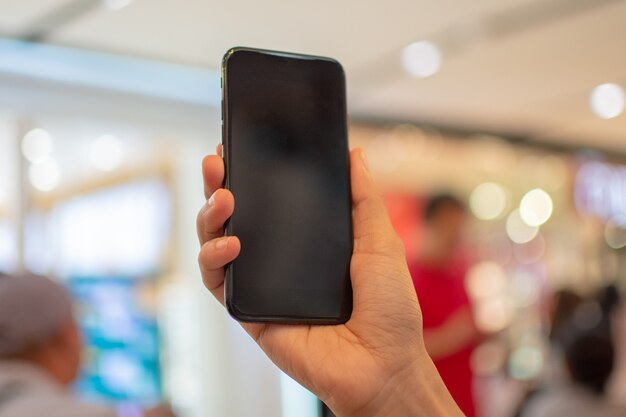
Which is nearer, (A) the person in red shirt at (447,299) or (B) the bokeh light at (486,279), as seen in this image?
(A) the person in red shirt at (447,299)

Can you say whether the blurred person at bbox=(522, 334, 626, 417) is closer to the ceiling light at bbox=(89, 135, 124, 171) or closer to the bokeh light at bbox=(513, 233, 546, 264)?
the ceiling light at bbox=(89, 135, 124, 171)

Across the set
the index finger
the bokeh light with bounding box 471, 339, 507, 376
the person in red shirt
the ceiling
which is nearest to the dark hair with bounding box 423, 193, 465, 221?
the person in red shirt

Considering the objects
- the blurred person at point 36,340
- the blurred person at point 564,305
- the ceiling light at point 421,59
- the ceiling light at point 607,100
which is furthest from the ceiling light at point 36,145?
the ceiling light at point 607,100

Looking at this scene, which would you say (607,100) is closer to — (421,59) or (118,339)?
(421,59)

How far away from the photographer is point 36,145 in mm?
4375

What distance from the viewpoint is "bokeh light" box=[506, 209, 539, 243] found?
669 cm

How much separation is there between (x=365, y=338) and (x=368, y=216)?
0.15 metres

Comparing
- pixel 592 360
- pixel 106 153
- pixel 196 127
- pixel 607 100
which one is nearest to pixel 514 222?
pixel 607 100

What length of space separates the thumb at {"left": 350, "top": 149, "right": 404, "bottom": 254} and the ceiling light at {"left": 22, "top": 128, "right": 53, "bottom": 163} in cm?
352

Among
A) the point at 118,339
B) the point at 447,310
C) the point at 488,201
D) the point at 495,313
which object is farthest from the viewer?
the point at 488,201

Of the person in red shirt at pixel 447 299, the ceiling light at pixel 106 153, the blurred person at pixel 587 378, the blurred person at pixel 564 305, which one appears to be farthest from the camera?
the ceiling light at pixel 106 153

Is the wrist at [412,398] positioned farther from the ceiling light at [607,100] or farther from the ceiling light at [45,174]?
the ceiling light at [607,100]

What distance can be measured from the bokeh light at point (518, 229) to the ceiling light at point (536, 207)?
4 cm

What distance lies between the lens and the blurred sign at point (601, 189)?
258 inches
